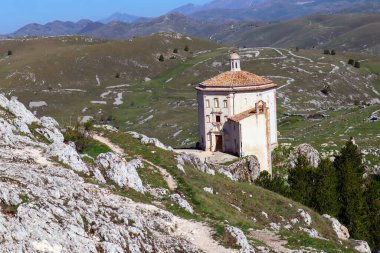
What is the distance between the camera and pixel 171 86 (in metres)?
154

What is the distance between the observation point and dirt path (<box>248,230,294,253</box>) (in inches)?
1043

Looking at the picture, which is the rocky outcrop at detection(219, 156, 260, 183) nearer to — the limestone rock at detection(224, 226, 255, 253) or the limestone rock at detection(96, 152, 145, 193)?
the limestone rock at detection(96, 152, 145, 193)

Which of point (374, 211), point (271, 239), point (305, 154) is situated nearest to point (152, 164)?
point (271, 239)

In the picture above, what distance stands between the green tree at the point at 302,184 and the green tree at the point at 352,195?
286 centimetres

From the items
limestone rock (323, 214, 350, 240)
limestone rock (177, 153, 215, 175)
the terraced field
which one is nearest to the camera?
limestone rock (323, 214, 350, 240)

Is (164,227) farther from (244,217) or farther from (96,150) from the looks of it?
(96,150)

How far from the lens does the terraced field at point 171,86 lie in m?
94.8

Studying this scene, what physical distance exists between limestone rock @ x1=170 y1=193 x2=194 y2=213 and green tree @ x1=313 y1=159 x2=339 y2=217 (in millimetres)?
19010

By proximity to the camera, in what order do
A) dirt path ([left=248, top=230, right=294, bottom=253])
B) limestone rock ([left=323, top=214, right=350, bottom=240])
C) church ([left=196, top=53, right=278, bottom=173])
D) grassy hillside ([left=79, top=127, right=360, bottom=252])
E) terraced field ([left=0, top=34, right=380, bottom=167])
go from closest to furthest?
dirt path ([left=248, top=230, right=294, bottom=253]), grassy hillside ([left=79, top=127, right=360, bottom=252]), limestone rock ([left=323, top=214, right=350, bottom=240]), church ([left=196, top=53, right=278, bottom=173]), terraced field ([left=0, top=34, right=380, bottom=167])

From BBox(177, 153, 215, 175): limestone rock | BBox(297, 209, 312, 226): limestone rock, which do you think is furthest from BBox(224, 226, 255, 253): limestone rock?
BBox(177, 153, 215, 175): limestone rock

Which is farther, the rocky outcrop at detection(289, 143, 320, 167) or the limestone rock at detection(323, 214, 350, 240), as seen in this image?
the rocky outcrop at detection(289, 143, 320, 167)

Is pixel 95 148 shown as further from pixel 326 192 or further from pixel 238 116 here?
pixel 326 192

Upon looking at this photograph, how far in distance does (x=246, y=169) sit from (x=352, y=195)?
35.5 ft

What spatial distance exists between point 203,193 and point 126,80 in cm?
13302
